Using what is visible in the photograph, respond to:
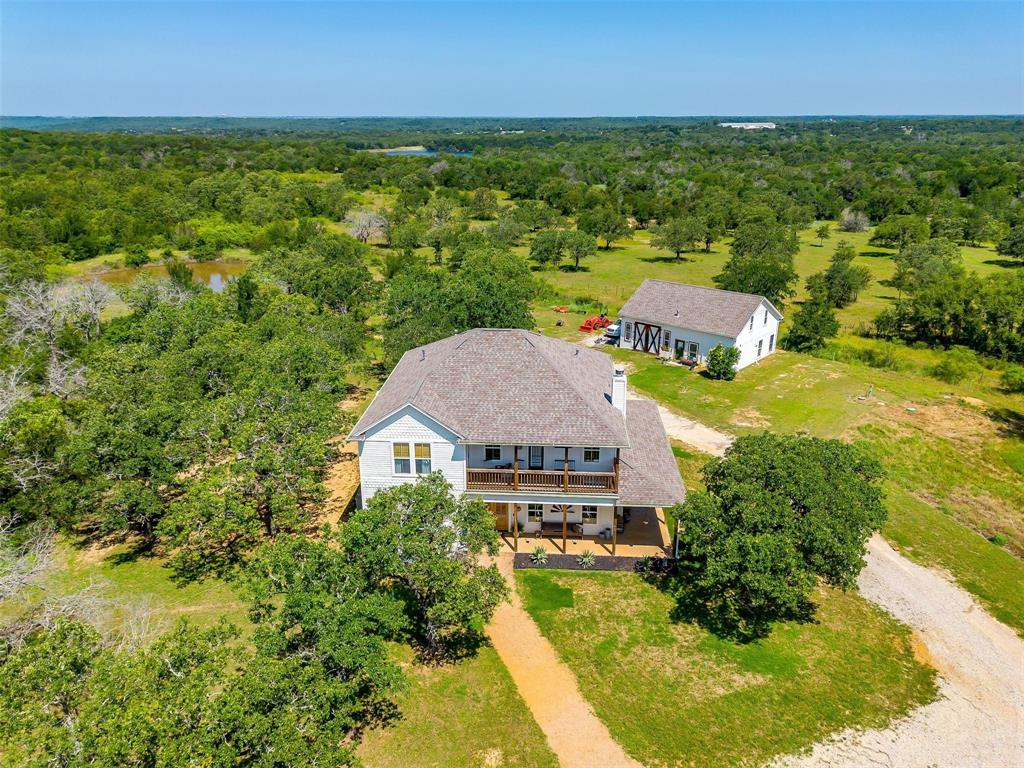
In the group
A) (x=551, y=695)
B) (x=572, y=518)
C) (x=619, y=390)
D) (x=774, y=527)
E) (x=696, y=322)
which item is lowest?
(x=551, y=695)

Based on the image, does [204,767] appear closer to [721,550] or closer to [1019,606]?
[721,550]

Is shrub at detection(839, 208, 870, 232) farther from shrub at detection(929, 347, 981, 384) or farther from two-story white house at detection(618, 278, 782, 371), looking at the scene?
two-story white house at detection(618, 278, 782, 371)

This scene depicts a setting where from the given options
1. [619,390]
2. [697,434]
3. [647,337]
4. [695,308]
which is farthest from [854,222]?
[619,390]

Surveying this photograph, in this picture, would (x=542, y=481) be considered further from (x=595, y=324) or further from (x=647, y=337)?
(x=595, y=324)

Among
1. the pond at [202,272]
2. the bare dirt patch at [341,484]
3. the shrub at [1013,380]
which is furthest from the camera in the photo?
the pond at [202,272]

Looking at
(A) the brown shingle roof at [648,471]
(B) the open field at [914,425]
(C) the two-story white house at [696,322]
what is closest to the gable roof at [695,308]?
(C) the two-story white house at [696,322]

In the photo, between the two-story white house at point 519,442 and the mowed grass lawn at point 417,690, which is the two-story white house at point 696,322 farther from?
the mowed grass lawn at point 417,690
